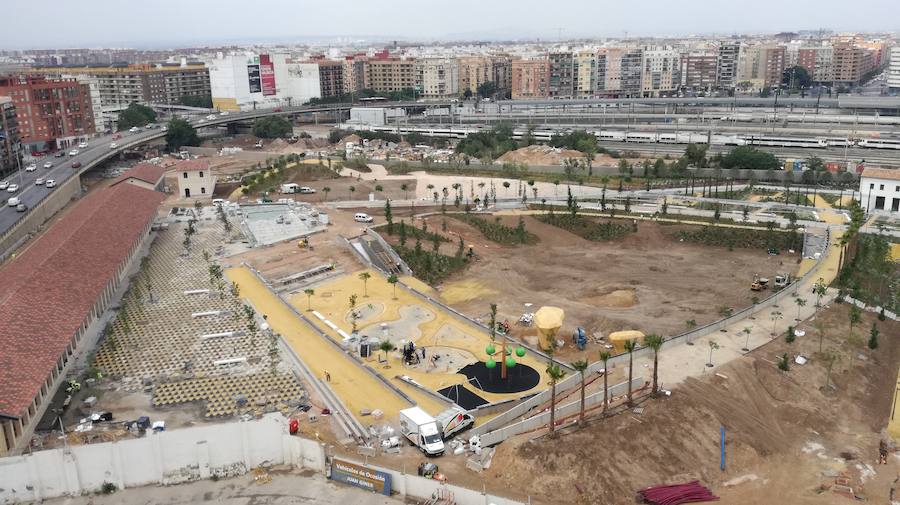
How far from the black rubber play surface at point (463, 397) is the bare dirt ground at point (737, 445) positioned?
266 centimetres

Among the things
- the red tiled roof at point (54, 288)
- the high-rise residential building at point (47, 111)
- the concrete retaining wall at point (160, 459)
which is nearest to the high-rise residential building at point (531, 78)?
the high-rise residential building at point (47, 111)

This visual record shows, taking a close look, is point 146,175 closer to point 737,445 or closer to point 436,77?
point 737,445

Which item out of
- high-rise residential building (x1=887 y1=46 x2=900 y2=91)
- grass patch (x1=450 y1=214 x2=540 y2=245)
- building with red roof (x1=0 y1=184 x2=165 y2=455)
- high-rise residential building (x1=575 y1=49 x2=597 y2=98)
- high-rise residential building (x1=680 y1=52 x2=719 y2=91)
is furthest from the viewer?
high-rise residential building (x1=680 y1=52 x2=719 y2=91)

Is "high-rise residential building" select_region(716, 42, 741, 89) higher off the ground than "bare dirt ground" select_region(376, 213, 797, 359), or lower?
higher

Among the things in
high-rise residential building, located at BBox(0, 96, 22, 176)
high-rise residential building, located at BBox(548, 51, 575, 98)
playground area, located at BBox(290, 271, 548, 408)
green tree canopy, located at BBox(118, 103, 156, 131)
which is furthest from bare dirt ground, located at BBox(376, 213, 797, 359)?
high-rise residential building, located at BBox(548, 51, 575, 98)

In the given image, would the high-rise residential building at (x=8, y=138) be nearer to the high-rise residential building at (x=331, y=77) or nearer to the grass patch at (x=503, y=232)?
the grass patch at (x=503, y=232)

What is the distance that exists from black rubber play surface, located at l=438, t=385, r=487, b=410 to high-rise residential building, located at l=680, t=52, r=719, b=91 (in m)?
139

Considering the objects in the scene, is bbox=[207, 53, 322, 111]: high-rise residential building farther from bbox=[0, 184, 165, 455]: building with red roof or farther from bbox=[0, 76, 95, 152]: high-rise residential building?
bbox=[0, 184, 165, 455]: building with red roof

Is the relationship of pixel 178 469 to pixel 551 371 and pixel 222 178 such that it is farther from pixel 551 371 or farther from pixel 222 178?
pixel 222 178

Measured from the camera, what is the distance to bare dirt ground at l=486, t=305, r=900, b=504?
20031 millimetres

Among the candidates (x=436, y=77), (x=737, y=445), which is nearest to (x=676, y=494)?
(x=737, y=445)

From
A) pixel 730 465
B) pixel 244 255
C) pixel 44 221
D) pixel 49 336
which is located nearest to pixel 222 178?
pixel 44 221

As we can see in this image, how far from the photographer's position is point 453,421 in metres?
22.1

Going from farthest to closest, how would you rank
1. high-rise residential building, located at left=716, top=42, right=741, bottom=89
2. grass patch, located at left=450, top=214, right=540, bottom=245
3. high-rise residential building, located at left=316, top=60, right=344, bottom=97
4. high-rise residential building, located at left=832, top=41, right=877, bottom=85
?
1. high-rise residential building, located at left=716, top=42, right=741, bottom=89
2. high-rise residential building, located at left=832, top=41, right=877, bottom=85
3. high-rise residential building, located at left=316, top=60, right=344, bottom=97
4. grass patch, located at left=450, top=214, right=540, bottom=245
